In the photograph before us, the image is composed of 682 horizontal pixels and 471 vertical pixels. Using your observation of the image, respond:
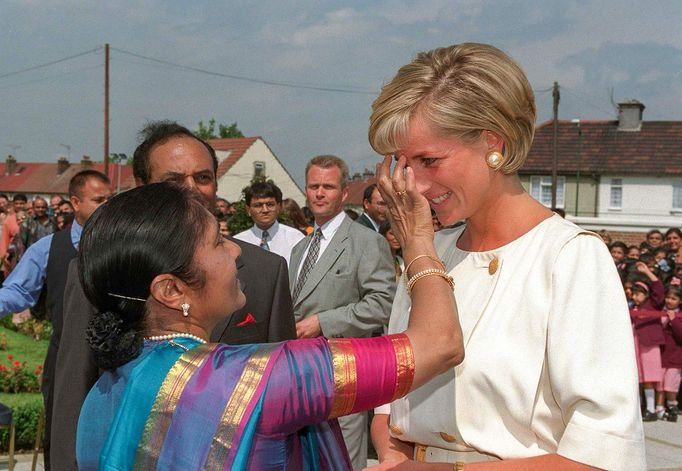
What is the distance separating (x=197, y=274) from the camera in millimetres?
1982

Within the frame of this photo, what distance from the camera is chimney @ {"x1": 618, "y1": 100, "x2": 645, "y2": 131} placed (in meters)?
43.0

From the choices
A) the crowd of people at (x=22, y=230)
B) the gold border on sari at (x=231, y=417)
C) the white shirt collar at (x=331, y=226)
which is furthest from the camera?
the crowd of people at (x=22, y=230)

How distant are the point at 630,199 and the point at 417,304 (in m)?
43.0

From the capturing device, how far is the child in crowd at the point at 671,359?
8.97 meters

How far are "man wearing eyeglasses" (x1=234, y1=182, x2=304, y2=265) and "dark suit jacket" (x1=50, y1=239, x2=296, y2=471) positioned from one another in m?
4.72

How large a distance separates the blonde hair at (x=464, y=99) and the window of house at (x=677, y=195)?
43255mm

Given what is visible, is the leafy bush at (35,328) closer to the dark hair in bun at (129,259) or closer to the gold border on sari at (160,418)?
the dark hair in bun at (129,259)

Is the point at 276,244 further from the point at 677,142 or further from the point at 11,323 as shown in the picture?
the point at 677,142

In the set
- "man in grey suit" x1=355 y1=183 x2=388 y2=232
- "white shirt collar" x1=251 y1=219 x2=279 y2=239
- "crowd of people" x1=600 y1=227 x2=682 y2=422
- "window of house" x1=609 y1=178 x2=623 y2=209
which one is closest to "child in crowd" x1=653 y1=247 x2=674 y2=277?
"crowd of people" x1=600 y1=227 x2=682 y2=422

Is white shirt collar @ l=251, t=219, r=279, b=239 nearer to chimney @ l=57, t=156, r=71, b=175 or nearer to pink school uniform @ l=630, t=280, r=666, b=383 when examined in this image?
pink school uniform @ l=630, t=280, r=666, b=383

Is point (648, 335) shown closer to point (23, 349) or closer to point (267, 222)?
point (267, 222)

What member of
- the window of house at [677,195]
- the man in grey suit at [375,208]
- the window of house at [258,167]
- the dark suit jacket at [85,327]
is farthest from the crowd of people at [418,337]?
the window of house at [258,167]

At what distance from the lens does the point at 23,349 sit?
11180 millimetres

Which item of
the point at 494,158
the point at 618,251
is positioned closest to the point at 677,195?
the point at 618,251
